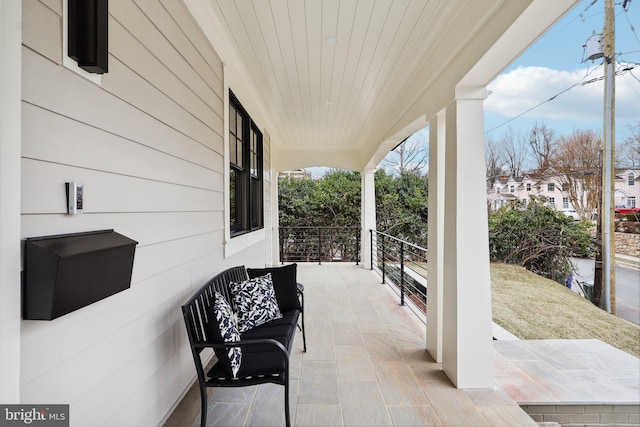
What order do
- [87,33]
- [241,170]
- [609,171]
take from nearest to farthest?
1. [87,33]
2. [609,171]
3. [241,170]

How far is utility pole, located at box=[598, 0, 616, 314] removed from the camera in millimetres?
2527

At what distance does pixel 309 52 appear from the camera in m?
2.92

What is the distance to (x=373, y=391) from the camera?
7.60 feet

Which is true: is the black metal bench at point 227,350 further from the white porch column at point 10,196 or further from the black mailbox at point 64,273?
the white porch column at point 10,196

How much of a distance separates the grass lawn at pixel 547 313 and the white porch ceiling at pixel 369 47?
7.61ft

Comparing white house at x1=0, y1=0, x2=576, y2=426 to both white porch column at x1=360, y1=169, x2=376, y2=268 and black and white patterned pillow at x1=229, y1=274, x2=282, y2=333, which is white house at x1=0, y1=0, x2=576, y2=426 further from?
white porch column at x1=360, y1=169, x2=376, y2=268

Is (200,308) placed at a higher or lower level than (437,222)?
lower

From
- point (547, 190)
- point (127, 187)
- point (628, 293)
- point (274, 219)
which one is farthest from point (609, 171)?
→ point (274, 219)

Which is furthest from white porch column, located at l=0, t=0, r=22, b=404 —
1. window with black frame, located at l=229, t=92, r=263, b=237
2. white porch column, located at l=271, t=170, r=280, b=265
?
white porch column, located at l=271, t=170, r=280, b=265

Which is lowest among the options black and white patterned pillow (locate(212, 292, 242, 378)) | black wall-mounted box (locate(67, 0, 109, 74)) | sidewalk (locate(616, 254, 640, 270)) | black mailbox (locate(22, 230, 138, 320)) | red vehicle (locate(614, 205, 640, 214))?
black and white patterned pillow (locate(212, 292, 242, 378))

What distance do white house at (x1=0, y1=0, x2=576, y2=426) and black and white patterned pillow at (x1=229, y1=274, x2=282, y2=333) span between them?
32cm

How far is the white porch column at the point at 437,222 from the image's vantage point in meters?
2.71

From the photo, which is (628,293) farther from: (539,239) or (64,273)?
(64,273)

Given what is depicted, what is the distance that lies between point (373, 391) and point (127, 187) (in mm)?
2038
